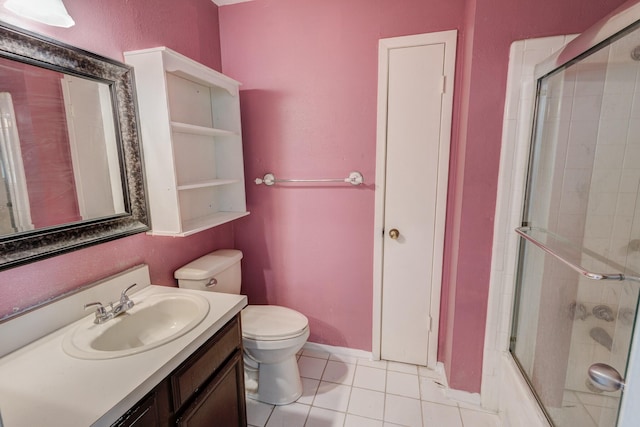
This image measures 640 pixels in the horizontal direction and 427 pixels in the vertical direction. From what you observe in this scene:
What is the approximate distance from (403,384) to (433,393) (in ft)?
0.56

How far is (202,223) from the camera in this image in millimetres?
1640

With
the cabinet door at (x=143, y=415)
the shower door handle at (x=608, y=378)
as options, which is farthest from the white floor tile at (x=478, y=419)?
the cabinet door at (x=143, y=415)

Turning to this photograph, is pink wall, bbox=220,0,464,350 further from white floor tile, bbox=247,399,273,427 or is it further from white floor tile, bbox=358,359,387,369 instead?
→ white floor tile, bbox=247,399,273,427

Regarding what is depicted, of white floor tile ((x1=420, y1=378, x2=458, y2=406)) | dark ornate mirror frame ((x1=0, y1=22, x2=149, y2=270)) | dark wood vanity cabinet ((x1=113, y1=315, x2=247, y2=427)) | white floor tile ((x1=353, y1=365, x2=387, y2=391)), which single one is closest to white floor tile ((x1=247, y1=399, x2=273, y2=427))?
dark wood vanity cabinet ((x1=113, y1=315, x2=247, y2=427))

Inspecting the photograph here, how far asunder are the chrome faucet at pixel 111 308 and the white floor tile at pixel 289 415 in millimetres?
959

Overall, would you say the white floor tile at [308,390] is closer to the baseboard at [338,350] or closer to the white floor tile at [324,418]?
the white floor tile at [324,418]

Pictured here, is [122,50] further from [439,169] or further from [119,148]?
[439,169]

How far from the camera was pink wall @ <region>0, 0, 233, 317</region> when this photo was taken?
3.32 ft

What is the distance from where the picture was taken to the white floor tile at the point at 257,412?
1596mm

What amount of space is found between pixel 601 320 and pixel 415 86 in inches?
53.3

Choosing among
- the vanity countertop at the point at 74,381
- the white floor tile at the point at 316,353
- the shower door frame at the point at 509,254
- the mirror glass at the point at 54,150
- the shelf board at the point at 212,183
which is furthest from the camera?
the white floor tile at the point at 316,353

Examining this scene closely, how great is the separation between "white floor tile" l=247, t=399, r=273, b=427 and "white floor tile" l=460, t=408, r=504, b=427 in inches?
40.6

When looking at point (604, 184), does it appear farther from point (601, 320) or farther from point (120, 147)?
point (120, 147)

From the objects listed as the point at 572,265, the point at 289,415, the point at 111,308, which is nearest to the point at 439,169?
the point at 572,265
